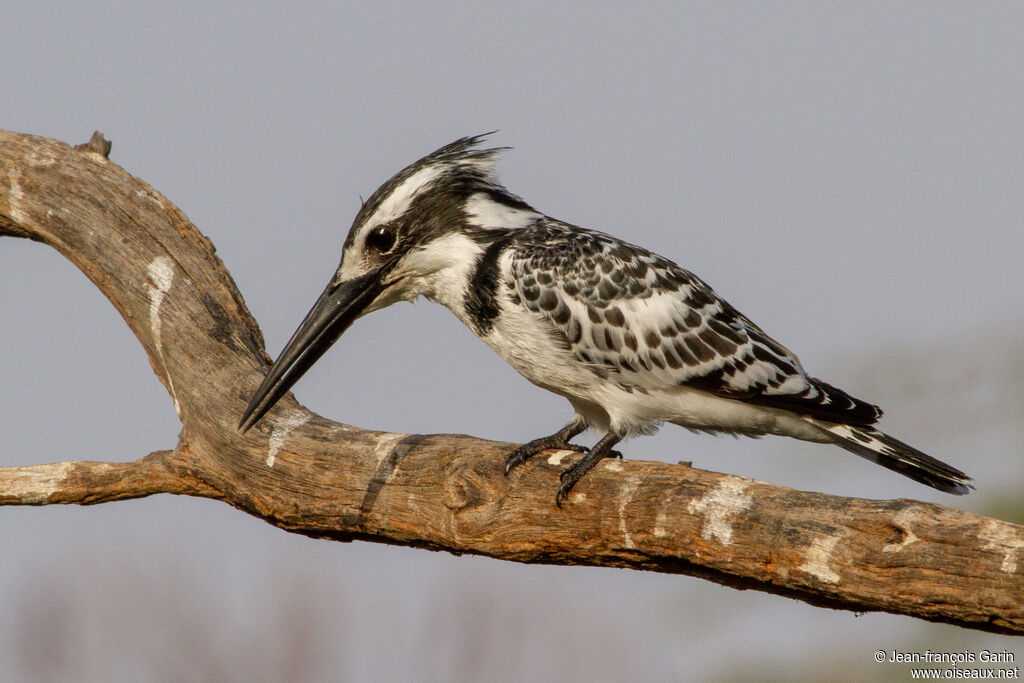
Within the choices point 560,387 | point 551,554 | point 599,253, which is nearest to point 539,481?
point 551,554

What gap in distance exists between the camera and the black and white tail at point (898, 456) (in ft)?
16.0

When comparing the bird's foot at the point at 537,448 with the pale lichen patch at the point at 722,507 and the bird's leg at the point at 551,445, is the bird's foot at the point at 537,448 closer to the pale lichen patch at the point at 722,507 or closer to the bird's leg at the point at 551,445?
the bird's leg at the point at 551,445

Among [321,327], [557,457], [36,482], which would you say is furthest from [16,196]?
[557,457]

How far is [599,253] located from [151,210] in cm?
257

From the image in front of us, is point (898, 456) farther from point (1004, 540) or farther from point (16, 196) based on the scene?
point (16, 196)

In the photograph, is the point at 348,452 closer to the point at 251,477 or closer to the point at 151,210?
the point at 251,477

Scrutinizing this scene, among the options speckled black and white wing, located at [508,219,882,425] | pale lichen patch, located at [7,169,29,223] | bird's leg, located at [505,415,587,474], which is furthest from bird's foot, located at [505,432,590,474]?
pale lichen patch, located at [7,169,29,223]

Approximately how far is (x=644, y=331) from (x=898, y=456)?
137 centimetres

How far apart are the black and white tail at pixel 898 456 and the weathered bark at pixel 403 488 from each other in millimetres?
1210

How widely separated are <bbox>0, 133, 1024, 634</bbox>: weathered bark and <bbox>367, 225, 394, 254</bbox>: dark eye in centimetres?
93

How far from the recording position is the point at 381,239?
5344 millimetres

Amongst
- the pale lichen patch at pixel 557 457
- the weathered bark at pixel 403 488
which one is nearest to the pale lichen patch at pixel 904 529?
the weathered bark at pixel 403 488

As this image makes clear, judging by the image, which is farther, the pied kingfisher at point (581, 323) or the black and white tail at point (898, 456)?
the pied kingfisher at point (581, 323)

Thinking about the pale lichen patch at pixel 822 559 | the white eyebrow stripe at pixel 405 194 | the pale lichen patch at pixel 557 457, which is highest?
the white eyebrow stripe at pixel 405 194
